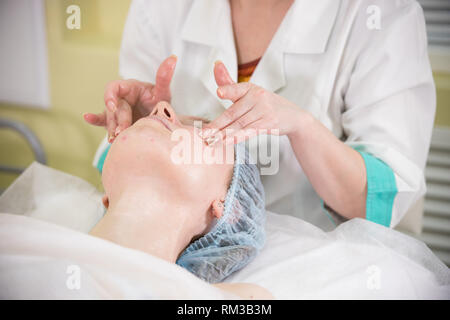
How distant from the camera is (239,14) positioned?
991 millimetres

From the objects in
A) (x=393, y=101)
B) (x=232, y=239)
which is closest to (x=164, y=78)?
(x=232, y=239)

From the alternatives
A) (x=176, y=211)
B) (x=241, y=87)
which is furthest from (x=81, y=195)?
(x=241, y=87)

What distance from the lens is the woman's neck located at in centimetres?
66

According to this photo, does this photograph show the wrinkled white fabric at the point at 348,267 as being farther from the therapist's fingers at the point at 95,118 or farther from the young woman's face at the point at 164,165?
the therapist's fingers at the point at 95,118

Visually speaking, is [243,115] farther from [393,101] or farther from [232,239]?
[393,101]

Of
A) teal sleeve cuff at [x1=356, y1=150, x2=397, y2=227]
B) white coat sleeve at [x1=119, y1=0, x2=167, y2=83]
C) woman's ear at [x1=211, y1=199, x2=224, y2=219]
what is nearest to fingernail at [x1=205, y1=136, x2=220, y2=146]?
woman's ear at [x1=211, y1=199, x2=224, y2=219]

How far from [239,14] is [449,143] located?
70 cm

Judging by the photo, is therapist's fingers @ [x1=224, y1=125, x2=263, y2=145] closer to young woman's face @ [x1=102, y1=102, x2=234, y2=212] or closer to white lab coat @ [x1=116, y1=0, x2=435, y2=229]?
young woman's face @ [x1=102, y1=102, x2=234, y2=212]

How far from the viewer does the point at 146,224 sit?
687 mm

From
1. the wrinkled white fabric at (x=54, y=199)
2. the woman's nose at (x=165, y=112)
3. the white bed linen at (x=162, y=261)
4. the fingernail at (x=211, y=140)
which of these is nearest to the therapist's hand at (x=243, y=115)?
the fingernail at (x=211, y=140)

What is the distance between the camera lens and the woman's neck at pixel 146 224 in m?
0.66

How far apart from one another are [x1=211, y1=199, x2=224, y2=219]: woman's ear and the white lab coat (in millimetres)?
251

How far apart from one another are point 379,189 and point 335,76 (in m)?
0.26
